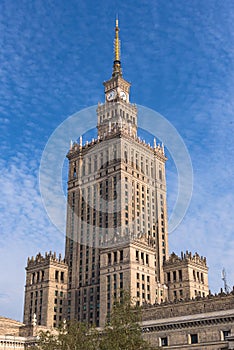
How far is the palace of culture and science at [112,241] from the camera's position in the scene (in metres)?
129

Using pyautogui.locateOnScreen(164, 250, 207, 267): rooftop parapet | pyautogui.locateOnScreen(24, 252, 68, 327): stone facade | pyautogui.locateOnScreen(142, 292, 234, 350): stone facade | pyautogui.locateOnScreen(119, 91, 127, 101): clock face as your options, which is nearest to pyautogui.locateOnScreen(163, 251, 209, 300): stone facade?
pyautogui.locateOnScreen(164, 250, 207, 267): rooftop parapet

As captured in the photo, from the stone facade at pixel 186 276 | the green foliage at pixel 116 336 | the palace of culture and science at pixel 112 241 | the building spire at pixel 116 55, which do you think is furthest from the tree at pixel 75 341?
the building spire at pixel 116 55

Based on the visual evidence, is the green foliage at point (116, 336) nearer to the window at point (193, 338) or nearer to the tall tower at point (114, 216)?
the window at point (193, 338)

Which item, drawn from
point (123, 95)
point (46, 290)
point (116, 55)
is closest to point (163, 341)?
point (46, 290)

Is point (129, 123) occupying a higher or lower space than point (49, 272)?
higher

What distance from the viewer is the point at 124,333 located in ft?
207

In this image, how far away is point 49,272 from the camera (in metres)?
144

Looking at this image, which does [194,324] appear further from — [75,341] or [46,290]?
[46,290]

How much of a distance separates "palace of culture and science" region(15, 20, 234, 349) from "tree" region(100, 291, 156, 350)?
40.4 meters

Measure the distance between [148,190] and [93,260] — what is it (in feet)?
99.4

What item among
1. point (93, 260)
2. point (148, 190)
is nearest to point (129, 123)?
point (148, 190)

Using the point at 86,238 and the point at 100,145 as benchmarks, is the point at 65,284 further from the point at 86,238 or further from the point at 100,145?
the point at 100,145

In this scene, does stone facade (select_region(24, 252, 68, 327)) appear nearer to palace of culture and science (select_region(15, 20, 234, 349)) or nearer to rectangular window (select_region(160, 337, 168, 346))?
palace of culture and science (select_region(15, 20, 234, 349))

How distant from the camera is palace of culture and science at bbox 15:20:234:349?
129000 mm
